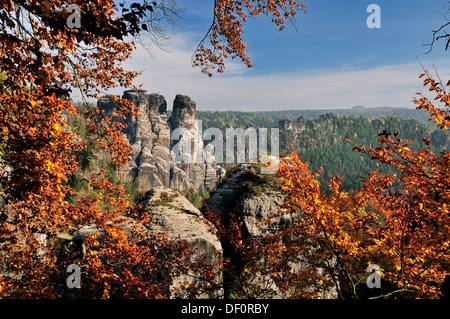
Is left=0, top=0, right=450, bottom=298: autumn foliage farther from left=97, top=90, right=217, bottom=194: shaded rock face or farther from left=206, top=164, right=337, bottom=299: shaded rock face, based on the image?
left=97, top=90, right=217, bottom=194: shaded rock face

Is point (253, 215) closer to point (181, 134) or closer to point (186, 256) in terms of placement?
point (186, 256)

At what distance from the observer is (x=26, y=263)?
961 centimetres

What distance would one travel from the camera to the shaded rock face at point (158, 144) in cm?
12825

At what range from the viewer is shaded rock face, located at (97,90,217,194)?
12825 cm

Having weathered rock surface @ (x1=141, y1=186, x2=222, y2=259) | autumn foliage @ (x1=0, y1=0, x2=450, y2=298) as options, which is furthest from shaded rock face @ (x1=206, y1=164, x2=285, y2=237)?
autumn foliage @ (x1=0, y1=0, x2=450, y2=298)

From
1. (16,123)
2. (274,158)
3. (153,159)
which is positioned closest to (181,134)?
(153,159)

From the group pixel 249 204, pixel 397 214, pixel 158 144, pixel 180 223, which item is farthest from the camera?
pixel 158 144

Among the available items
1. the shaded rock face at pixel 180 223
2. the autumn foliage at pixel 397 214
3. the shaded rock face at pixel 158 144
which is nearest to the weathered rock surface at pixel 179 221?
the shaded rock face at pixel 180 223

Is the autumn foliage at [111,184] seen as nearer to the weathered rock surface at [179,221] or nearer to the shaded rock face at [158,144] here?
the weathered rock surface at [179,221]

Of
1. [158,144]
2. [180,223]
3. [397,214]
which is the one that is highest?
[158,144]

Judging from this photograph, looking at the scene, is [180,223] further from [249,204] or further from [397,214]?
[397,214]

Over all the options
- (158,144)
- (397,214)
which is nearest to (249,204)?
(397,214)

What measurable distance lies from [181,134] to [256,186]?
5573 inches

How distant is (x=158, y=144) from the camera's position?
143 m
